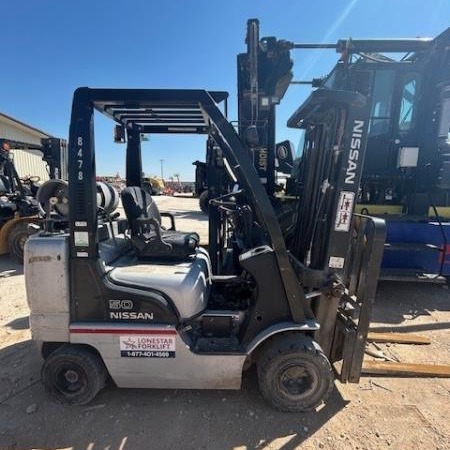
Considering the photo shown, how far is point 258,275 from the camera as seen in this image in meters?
2.64

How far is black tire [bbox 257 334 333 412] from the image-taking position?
2.66m

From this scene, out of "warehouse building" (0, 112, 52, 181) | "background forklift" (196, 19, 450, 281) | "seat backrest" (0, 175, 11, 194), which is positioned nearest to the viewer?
"background forklift" (196, 19, 450, 281)

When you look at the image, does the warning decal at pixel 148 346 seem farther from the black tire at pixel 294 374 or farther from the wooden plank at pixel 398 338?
the wooden plank at pixel 398 338

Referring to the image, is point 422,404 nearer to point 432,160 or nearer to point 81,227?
point 81,227

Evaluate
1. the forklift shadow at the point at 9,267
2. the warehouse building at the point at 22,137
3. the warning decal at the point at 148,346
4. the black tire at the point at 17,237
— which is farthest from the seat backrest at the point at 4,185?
the warehouse building at the point at 22,137

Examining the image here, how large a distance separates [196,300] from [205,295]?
22cm

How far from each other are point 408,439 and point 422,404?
0.50 meters

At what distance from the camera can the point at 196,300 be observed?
2.77 metres

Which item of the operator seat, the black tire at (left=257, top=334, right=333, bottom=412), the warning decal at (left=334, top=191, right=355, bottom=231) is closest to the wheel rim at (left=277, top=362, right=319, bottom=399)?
the black tire at (left=257, top=334, right=333, bottom=412)

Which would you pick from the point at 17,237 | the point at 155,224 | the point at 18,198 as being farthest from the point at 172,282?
the point at 18,198

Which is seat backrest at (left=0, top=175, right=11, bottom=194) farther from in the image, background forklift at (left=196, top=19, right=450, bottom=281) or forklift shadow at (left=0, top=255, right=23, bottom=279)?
background forklift at (left=196, top=19, right=450, bottom=281)

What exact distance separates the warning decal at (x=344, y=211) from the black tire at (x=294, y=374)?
0.98 m

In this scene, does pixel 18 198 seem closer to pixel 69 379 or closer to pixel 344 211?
pixel 69 379

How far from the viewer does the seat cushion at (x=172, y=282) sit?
106 inches
